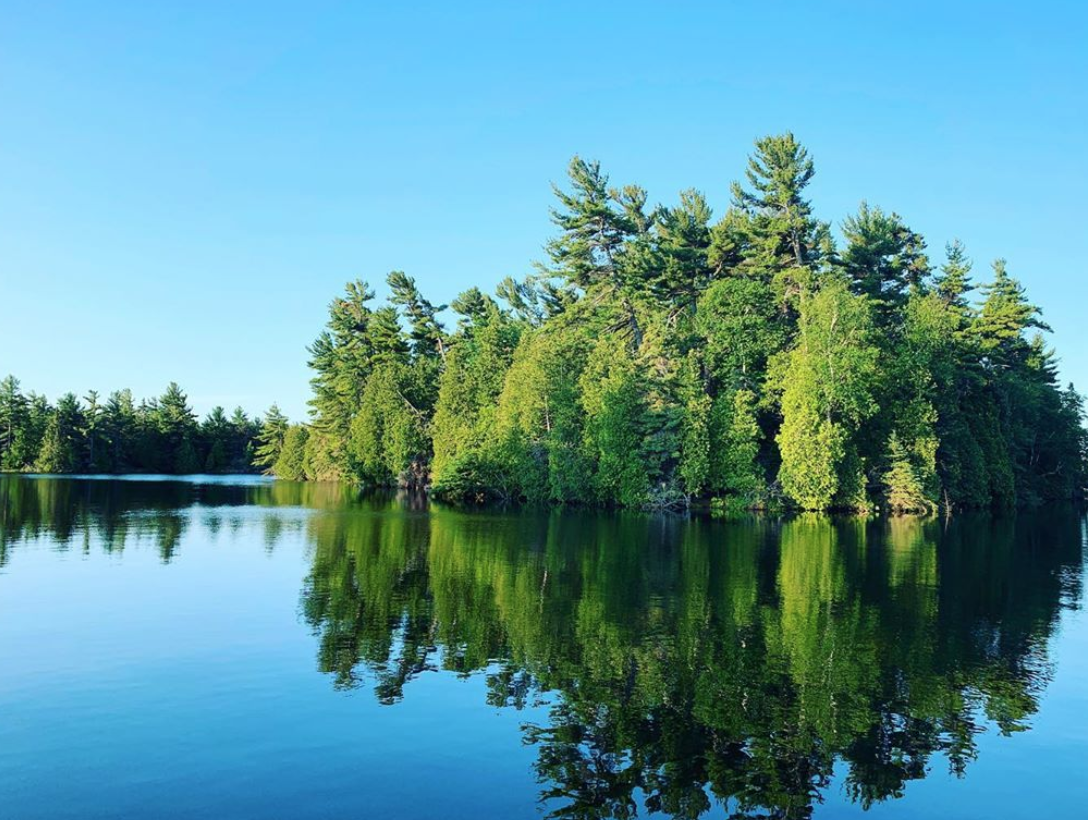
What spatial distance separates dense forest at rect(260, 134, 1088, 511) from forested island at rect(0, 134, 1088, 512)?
0.55ft

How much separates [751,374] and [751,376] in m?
0.15

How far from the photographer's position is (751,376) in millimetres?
63531

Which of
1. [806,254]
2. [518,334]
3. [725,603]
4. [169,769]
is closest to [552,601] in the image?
[725,603]

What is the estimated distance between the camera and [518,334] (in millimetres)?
90750

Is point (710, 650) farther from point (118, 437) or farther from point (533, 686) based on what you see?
point (118, 437)

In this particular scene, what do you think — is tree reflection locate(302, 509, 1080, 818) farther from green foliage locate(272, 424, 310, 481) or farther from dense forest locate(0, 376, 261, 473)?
dense forest locate(0, 376, 261, 473)

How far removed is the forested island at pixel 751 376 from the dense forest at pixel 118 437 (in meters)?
72.2

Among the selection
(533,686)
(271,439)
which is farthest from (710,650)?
(271,439)

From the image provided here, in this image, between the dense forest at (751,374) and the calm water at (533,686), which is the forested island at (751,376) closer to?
the dense forest at (751,374)

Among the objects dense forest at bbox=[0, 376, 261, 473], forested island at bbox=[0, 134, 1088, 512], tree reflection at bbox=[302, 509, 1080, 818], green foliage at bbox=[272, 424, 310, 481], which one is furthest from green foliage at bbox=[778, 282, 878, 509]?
dense forest at bbox=[0, 376, 261, 473]

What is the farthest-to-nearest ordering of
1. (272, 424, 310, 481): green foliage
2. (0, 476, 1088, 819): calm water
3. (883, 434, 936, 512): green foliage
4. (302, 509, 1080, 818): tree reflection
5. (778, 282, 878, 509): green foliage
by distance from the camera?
(272, 424, 310, 481): green foliage
(883, 434, 936, 512): green foliage
(778, 282, 878, 509): green foliage
(302, 509, 1080, 818): tree reflection
(0, 476, 1088, 819): calm water

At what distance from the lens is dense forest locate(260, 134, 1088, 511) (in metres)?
59.5

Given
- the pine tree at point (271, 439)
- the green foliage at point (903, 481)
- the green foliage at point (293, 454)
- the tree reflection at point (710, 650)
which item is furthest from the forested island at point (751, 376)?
the pine tree at point (271, 439)

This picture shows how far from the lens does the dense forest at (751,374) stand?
59469mm
